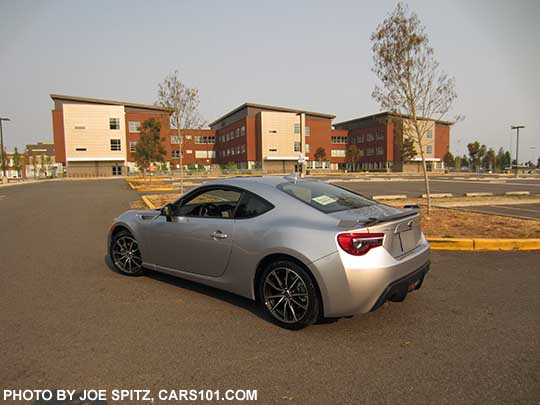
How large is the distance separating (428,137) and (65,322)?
83673 mm

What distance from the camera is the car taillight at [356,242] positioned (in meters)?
3.12

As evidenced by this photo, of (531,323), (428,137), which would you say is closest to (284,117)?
(428,137)

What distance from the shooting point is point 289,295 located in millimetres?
3461

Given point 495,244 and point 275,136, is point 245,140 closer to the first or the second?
point 275,136

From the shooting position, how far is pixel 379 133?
3174 inches

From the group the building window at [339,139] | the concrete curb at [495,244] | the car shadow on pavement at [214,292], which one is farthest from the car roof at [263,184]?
the building window at [339,139]

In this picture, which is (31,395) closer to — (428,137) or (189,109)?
(189,109)

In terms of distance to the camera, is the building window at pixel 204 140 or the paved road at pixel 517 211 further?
the building window at pixel 204 140

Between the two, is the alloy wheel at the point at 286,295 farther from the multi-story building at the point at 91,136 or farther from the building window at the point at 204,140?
the building window at the point at 204,140

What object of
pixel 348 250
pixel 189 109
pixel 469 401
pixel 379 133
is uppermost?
pixel 379 133

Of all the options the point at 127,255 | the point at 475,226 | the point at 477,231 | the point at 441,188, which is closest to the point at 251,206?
the point at 127,255

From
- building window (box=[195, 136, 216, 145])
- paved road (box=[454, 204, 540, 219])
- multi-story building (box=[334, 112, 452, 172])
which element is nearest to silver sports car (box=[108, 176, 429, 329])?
paved road (box=[454, 204, 540, 219])

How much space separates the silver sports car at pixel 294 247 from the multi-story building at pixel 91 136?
64.0 metres

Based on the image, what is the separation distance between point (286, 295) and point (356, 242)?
901 millimetres
